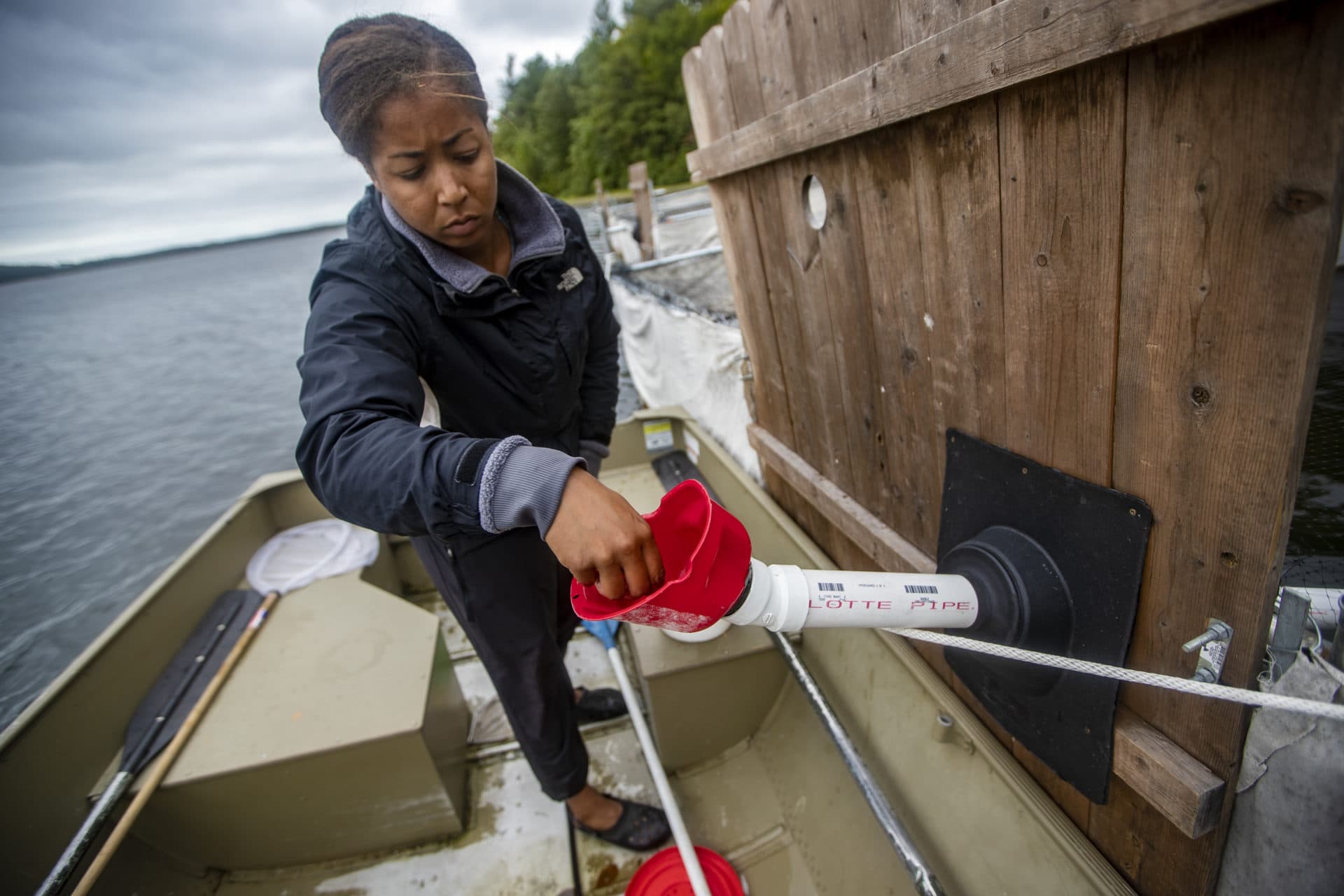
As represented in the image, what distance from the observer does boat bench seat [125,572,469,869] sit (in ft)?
6.36

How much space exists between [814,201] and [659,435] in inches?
88.0

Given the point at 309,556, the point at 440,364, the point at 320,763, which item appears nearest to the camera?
the point at 440,364

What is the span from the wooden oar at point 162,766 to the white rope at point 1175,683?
2.20m

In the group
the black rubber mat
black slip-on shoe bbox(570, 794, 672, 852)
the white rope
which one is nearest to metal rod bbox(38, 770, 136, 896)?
black slip-on shoe bbox(570, 794, 672, 852)

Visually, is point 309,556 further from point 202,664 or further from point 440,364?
point 440,364

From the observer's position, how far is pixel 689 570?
821 mm

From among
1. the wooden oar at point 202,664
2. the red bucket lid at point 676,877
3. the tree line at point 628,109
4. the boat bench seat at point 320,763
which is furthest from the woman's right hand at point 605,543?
the tree line at point 628,109

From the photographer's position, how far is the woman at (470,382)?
3.00 ft

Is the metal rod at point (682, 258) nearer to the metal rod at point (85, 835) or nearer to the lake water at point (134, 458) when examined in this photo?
the lake water at point (134, 458)

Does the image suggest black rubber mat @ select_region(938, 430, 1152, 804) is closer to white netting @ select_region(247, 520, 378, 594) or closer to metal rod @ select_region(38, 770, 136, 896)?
metal rod @ select_region(38, 770, 136, 896)

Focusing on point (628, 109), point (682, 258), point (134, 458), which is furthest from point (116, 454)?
point (628, 109)

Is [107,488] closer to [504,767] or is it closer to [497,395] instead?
[504,767]

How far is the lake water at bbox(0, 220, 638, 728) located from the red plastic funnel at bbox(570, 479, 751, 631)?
16.8ft

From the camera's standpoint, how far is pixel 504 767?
2.43 m
